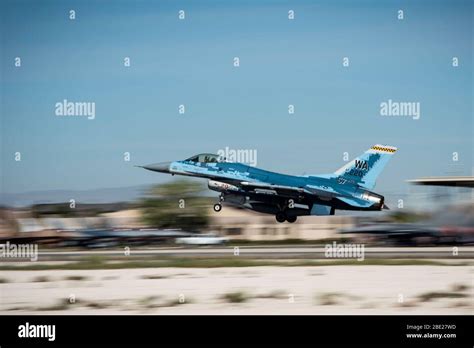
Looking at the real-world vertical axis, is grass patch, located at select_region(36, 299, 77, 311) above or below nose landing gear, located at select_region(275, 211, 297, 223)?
below

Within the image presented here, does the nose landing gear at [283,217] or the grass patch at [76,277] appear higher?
the nose landing gear at [283,217]

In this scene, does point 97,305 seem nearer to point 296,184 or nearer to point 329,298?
point 329,298

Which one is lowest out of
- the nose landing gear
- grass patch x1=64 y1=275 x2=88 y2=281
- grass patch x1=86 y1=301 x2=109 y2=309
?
grass patch x1=86 y1=301 x2=109 y2=309

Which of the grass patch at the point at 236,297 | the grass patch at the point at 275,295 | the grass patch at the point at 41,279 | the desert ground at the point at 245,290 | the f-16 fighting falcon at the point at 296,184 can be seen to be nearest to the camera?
the desert ground at the point at 245,290

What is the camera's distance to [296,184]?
1758 inches

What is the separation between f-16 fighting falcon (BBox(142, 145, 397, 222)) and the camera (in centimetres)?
4250

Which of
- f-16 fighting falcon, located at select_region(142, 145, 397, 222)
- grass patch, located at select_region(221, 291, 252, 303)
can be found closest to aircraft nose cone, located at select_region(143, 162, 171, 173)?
f-16 fighting falcon, located at select_region(142, 145, 397, 222)

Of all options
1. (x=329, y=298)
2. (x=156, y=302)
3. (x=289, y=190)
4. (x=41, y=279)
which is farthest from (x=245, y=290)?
(x=289, y=190)

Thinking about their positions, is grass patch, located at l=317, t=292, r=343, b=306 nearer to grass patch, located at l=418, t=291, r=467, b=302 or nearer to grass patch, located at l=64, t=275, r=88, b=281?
grass patch, located at l=418, t=291, r=467, b=302

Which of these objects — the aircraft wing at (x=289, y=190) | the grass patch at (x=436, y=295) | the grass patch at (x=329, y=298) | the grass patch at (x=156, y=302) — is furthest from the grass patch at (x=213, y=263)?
the grass patch at (x=156, y=302)

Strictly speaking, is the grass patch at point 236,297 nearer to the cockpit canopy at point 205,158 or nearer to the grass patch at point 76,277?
the grass patch at point 76,277

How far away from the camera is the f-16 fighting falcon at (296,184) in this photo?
1673 inches
